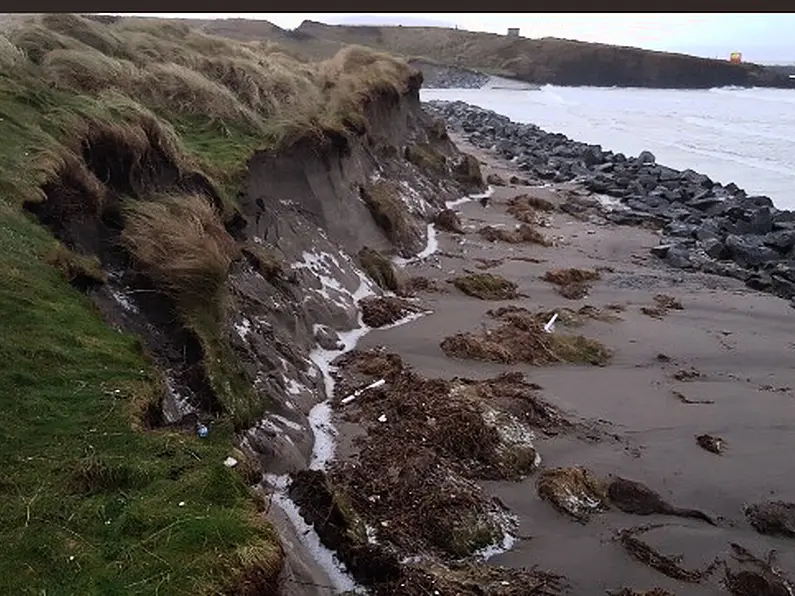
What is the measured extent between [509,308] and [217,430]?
639cm

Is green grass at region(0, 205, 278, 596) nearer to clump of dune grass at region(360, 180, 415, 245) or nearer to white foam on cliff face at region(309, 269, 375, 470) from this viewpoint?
white foam on cliff face at region(309, 269, 375, 470)

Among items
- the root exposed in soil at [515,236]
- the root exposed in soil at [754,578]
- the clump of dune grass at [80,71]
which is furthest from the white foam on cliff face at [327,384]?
the root exposed in soil at [515,236]

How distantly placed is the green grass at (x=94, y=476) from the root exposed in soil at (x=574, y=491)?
2614 mm

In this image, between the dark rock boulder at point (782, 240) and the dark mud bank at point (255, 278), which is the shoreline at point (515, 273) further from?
the dark rock boulder at point (782, 240)

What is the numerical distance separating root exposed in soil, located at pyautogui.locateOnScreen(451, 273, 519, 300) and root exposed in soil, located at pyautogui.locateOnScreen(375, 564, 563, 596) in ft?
22.7

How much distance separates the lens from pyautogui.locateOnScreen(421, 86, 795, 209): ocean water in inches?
1149

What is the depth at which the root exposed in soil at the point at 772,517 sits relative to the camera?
650cm

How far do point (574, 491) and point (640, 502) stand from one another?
20.7 inches

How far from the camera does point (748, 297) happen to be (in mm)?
13836

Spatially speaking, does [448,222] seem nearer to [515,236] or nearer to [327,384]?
[515,236]

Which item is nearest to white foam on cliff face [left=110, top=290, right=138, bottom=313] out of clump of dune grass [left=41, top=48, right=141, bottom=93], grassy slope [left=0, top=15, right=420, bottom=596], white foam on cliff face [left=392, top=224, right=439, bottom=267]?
grassy slope [left=0, top=15, right=420, bottom=596]

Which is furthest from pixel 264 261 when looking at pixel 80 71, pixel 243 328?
pixel 80 71

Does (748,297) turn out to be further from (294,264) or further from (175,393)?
(175,393)

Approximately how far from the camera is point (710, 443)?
7.89 metres
